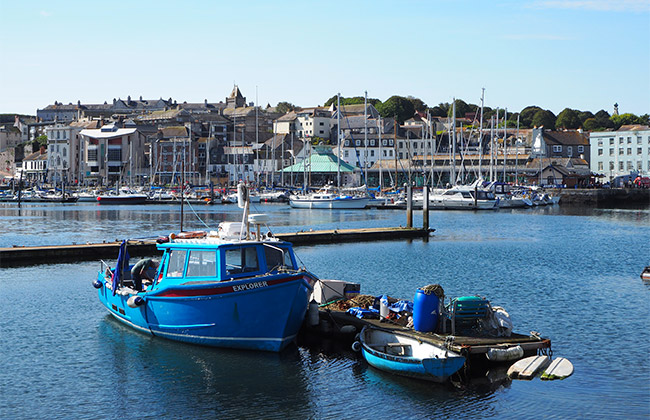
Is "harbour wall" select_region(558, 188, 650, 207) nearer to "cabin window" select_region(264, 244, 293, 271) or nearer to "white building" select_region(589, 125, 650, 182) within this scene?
"white building" select_region(589, 125, 650, 182)

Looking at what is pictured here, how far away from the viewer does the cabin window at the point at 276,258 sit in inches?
916

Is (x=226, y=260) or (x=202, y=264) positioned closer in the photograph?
(x=226, y=260)

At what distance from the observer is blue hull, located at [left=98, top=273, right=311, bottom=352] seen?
2228cm

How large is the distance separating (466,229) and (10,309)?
4973 cm

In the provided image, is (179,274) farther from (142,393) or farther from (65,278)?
(65,278)

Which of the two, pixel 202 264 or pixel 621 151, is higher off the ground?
pixel 621 151

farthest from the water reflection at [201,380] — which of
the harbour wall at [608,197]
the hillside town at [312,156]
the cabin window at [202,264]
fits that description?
the hillside town at [312,156]

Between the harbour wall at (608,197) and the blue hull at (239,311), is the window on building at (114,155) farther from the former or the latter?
the blue hull at (239,311)

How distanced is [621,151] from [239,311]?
140m

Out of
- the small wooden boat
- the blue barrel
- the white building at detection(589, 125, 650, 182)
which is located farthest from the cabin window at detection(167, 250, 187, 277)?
the white building at detection(589, 125, 650, 182)

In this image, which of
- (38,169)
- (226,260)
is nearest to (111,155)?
(38,169)

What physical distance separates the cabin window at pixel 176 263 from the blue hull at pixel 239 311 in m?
0.65

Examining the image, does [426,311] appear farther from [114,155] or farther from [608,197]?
[114,155]

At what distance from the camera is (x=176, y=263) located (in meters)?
24.2
